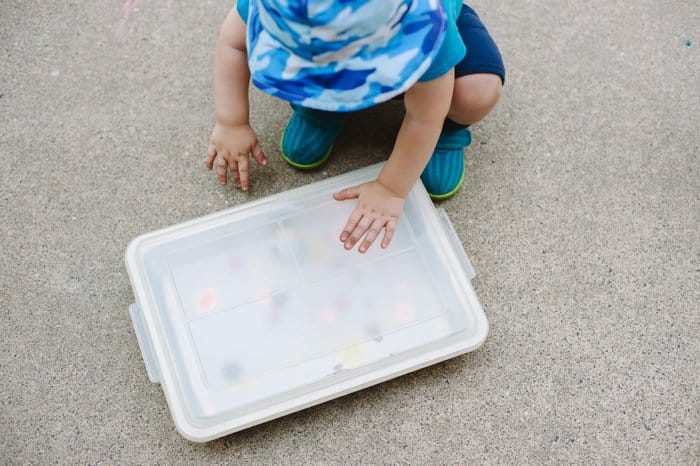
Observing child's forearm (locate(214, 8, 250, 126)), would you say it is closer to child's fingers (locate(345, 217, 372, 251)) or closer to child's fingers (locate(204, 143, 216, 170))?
child's fingers (locate(204, 143, 216, 170))

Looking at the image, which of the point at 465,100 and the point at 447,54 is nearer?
the point at 447,54

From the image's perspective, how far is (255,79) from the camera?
0.61 metres

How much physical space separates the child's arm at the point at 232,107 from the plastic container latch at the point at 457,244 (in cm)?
24

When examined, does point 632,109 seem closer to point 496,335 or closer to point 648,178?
point 648,178

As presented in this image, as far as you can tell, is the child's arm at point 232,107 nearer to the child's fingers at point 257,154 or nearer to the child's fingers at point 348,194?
the child's fingers at point 257,154

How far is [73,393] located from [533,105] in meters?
0.70

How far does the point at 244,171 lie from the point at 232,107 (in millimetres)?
82

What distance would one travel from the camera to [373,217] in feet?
2.53

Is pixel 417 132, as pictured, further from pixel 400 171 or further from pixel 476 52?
pixel 476 52

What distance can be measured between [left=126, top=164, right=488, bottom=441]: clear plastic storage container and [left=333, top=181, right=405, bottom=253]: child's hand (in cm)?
7

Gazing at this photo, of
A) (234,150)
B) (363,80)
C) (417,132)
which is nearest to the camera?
(363,80)

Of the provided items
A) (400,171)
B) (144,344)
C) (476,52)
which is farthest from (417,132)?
(144,344)

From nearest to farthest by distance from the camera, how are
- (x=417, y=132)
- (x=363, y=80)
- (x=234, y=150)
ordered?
1. (x=363, y=80)
2. (x=417, y=132)
3. (x=234, y=150)

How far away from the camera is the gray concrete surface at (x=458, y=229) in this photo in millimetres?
777
